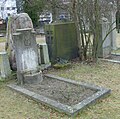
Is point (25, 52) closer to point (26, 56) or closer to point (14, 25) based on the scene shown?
point (26, 56)

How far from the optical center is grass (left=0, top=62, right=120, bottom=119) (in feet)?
12.7

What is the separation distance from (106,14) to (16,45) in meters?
3.91

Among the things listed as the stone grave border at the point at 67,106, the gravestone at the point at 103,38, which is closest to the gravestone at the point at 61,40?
the gravestone at the point at 103,38

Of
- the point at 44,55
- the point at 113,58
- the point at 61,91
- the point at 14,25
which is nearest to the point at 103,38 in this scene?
the point at 113,58

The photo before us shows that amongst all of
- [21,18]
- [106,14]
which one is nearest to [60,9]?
[106,14]

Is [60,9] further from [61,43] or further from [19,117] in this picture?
[19,117]

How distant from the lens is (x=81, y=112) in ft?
12.9

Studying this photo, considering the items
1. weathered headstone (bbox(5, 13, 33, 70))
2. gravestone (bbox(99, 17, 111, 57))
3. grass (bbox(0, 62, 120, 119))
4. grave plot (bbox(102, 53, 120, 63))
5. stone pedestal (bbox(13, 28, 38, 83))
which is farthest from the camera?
gravestone (bbox(99, 17, 111, 57))

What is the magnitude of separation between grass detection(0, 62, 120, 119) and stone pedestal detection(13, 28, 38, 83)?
62cm

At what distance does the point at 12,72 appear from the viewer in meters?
6.21

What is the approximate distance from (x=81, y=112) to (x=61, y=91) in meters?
0.94

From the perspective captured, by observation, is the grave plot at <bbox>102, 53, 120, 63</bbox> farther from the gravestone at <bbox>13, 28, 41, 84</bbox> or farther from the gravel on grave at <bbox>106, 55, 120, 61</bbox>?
the gravestone at <bbox>13, 28, 41, 84</bbox>

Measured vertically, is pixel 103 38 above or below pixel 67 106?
above

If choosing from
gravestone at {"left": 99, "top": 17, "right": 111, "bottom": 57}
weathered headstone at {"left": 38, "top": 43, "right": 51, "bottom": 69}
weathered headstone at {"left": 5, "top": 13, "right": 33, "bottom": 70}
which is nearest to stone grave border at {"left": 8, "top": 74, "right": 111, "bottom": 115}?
weathered headstone at {"left": 5, "top": 13, "right": 33, "bottom": 70}
